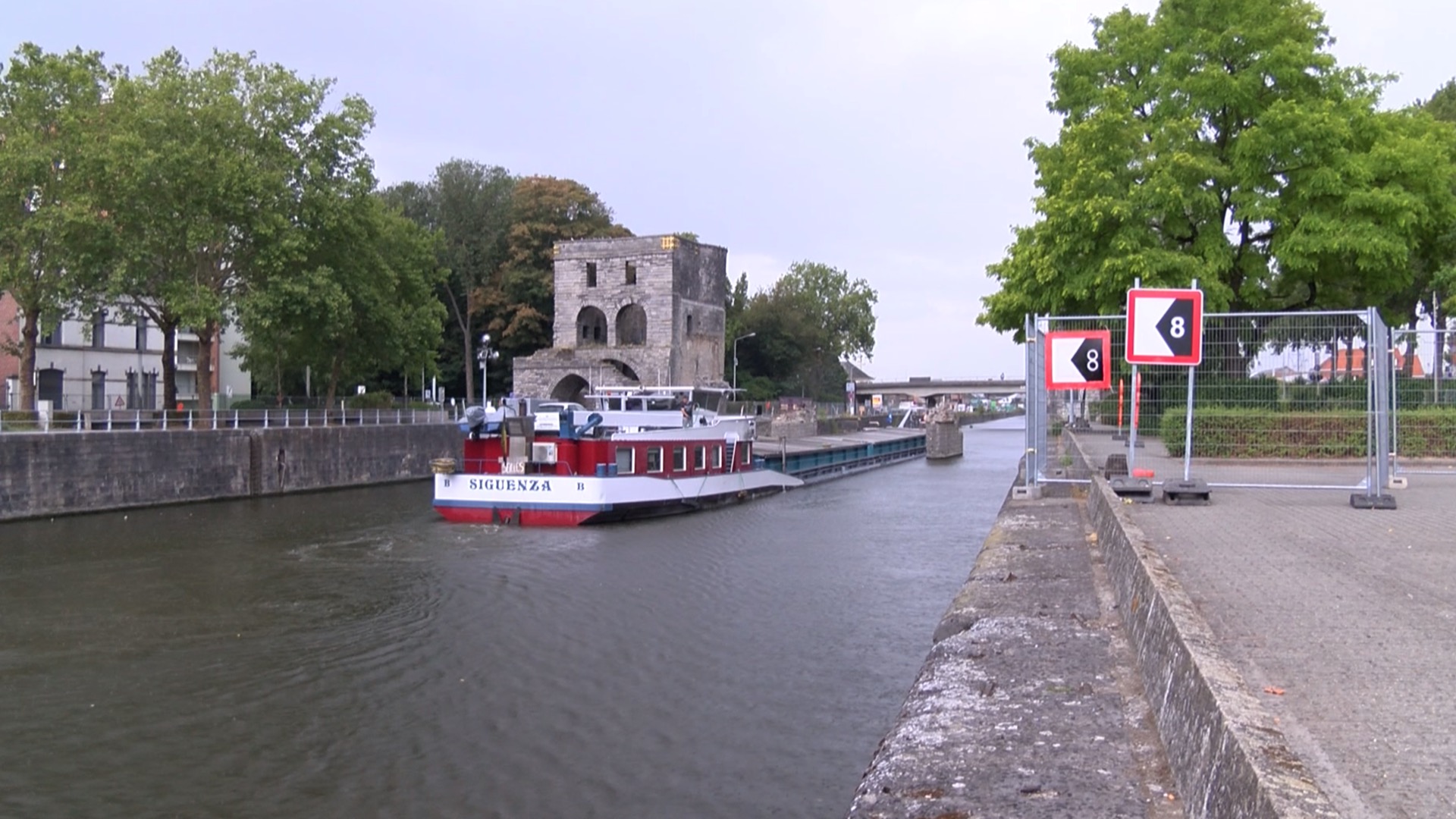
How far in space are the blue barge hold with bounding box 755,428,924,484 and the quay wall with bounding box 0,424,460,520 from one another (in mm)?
12036

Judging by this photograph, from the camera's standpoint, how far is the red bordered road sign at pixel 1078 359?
41.8 feet

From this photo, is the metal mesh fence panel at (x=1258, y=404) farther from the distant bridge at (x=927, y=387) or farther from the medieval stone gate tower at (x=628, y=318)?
the distant bridge at (x=927, y=387)

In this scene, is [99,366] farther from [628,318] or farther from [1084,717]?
[1084,717]

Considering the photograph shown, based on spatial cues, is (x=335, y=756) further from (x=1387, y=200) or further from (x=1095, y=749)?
(x=1387, y=200)

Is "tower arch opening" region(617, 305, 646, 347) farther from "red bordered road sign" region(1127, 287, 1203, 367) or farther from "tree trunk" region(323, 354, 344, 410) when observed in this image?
"red bordered road sign" region(1127, 287, 1203, 367)

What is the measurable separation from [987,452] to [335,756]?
53.5 metres

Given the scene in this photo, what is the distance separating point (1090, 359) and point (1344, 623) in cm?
703

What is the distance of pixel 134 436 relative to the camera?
2716 centimetres

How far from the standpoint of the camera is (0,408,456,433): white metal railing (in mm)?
26625

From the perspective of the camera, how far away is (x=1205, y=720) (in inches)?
162

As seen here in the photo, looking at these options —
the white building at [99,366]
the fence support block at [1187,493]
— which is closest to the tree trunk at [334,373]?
the white building at [99,366]

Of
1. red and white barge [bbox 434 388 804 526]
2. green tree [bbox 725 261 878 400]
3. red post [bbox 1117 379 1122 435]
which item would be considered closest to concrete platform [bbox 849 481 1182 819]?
red post [bbox 1117 379 1122 435]

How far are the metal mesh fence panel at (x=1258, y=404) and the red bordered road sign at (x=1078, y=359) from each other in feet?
0.84

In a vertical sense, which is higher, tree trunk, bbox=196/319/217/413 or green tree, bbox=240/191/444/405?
green tree, bbox=240/191/444/405
